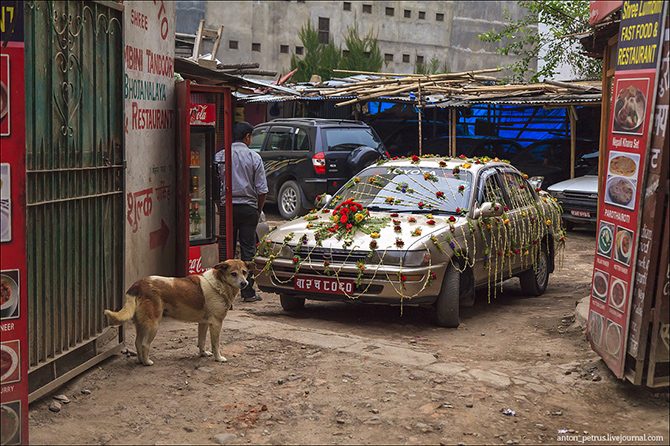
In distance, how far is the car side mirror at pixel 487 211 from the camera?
933cm

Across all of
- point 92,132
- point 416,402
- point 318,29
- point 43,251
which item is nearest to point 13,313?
point 43,251

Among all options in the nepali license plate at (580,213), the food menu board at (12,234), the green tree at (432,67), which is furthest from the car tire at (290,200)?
the green tree at (432,67)

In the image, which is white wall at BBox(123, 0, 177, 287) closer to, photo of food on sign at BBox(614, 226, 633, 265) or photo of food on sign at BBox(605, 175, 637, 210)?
photo of food on sign at BBox(605, 175, 637, 210)

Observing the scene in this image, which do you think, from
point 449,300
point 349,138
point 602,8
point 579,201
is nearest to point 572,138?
point 579,201

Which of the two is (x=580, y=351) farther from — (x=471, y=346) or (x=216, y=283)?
(x=216, y=283)

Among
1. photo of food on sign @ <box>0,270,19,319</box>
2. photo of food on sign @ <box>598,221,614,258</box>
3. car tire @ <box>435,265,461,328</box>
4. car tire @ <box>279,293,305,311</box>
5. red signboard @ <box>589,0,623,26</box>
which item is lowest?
car tire @ <box>279,293,305,311</box>

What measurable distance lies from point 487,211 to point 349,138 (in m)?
9.68

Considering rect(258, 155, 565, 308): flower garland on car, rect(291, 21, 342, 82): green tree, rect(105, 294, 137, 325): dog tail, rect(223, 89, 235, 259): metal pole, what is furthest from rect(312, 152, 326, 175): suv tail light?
rect(291, 21, 342, 82): green tree

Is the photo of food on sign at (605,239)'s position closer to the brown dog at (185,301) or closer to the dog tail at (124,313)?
the brown dog at (185,301)

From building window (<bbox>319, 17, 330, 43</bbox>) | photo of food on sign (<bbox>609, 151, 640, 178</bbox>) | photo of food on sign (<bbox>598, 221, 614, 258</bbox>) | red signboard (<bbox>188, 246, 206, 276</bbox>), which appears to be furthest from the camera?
building window (<bbox>319, 17, 330, 43</bbox>)

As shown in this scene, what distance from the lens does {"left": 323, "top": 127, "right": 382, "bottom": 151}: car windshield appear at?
18375 millimetres

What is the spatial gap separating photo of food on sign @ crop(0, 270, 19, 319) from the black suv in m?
13.1

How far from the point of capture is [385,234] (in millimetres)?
8734

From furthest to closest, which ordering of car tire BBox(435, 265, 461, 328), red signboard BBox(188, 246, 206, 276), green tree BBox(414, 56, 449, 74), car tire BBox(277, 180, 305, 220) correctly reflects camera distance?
green tree BBox(414, 56, 449, 74), car tire BBox(277, 180, 305, 220), red signboard BBox(188, 246, 206, 276), car tire BBox(435, 265, 461, 328)
